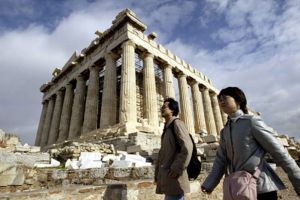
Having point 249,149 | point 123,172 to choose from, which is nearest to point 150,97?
point 123,172

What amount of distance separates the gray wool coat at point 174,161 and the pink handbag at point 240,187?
2.90 ft

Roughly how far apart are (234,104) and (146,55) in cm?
1999

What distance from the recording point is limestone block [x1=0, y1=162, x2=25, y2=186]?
5543 mm

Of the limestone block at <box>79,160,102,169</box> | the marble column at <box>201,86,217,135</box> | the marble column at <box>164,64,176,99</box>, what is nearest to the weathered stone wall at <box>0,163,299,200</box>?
the limestone block at <box>79,160,102,169</box>

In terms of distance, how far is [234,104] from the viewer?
2.56 m

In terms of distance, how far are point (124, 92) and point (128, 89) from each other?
1.33 ft

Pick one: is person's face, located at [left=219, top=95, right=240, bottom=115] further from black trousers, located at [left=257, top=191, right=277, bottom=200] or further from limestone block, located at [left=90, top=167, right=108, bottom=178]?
limestone block, located at [left=90, top=167, right=108, bottom=178]

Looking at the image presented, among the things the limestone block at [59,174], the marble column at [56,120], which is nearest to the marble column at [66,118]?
the marble column at [56,120]

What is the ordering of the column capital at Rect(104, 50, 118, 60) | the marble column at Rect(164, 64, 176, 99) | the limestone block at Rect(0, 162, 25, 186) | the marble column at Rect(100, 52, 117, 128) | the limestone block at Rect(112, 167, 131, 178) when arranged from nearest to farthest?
the limestone block at Rect(0, 162, 25, 186)
the limestone block at Rect(112, 167, 131, 178)
the marble column at Rect(100, 52, 117, 128)
the marble column at Rect(164, 64, 176, 99)
the column capital at Rect(104, 50, 118, 60)

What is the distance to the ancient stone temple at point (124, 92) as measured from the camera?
17.9 meters

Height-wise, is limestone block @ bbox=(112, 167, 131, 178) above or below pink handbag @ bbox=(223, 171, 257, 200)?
above

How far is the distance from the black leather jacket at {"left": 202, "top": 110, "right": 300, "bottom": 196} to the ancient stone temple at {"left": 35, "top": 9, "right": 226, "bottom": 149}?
473 inches

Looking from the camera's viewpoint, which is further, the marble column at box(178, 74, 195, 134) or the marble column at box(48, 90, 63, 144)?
the marble column at box(48, 90, 63, 144)

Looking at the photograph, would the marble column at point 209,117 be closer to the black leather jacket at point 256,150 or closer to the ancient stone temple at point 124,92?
the ancient stone temple at point 124,92
